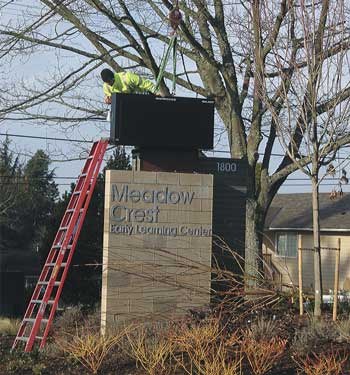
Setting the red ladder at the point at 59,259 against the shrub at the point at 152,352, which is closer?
the shrub at the point at 152,352

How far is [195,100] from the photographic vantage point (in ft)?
42.7

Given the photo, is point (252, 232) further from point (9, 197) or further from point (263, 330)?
point (9, 197)

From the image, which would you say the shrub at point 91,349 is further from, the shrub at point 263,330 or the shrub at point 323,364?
the shrub at point 323,364

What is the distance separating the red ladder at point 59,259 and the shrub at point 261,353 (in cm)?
306

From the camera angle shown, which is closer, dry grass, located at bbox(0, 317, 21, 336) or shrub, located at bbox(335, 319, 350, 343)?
shrub, located at bbox(335, 319, 350, 343)

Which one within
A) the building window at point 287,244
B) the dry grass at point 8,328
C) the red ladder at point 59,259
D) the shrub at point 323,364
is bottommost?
the shrub at point 323,364

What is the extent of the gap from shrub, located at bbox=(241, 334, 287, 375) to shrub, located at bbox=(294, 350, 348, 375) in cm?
24

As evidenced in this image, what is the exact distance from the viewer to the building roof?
120ft

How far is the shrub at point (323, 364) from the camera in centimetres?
803

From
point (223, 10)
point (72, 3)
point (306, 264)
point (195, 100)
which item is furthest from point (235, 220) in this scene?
point (306, 264)

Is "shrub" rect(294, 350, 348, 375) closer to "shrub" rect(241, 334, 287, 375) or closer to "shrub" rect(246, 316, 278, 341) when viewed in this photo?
"shrub" rect(241, 334, 287, 375)

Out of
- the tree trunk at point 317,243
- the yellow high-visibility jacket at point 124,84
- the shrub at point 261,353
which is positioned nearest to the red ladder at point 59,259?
the yellow high-visibility jacket at point 124,84

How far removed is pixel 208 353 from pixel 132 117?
15.7 feet

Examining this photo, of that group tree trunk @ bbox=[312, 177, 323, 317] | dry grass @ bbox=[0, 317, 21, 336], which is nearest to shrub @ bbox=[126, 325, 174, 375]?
tree trunk @ bbox=[312, 177, 323, 317]
